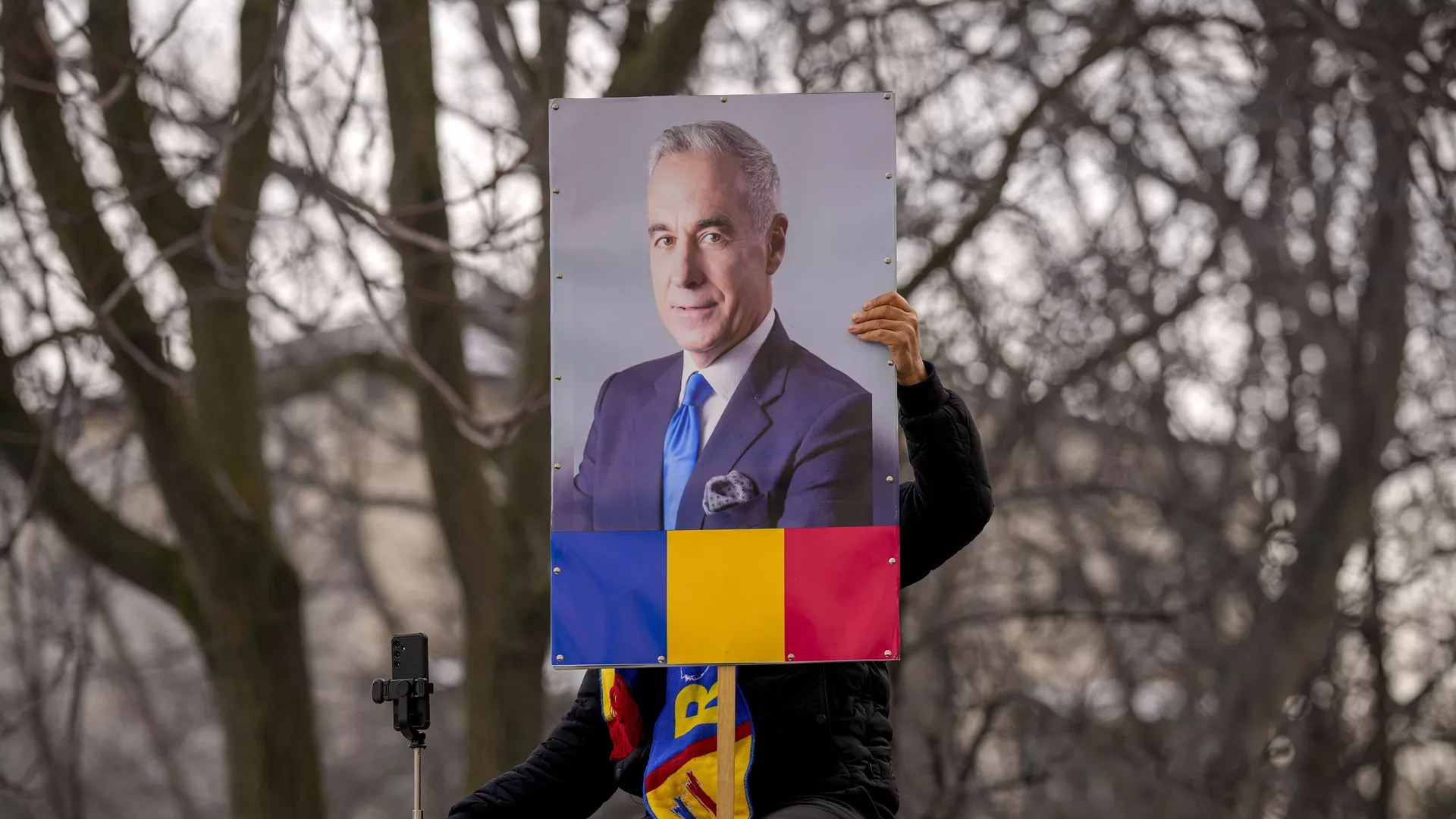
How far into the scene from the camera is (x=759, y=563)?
2.51 m

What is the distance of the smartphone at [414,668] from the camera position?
8.50ft

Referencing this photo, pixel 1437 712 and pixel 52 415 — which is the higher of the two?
pixel 52 415

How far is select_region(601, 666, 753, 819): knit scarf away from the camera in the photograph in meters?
2.50

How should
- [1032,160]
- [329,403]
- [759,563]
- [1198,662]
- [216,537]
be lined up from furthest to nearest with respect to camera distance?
[329,403], [1198,662], [1032,160], [216,537], [759,563]

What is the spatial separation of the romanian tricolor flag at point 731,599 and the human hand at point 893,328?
28cm

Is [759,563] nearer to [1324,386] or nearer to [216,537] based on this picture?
[216,537]

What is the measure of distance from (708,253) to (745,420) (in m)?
0.30

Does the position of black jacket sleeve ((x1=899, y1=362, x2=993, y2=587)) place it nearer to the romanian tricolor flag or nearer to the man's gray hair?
the romanian tricolor flag

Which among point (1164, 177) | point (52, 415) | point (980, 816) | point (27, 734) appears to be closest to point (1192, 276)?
point (1164, 177)

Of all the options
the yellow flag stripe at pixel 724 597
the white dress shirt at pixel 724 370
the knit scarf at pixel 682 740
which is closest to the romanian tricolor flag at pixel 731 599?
the yellow flag stripe at pixel 724 597

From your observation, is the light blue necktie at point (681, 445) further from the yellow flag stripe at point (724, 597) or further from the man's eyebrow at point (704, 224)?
the man's eyebrow at point (704, 224)

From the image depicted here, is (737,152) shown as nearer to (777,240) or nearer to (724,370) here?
(777,240)

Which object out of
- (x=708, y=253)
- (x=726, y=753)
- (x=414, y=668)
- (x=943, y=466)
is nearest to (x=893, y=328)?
(x=943, y=466)

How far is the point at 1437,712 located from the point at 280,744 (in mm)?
5124
